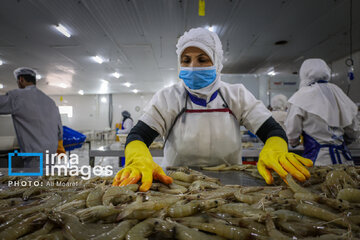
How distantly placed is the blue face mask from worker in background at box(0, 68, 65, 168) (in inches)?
100

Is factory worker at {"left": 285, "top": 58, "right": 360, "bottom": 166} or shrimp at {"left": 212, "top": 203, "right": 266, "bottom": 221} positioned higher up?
factory worker at {"left": 285, "top": 58, "right": 360, "bottom": 166}

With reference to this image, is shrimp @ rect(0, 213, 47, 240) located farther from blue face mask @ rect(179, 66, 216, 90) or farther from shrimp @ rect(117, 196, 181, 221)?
blue face mask @ rect(179, 66, 216, 90)

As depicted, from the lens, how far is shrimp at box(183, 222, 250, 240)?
71cm

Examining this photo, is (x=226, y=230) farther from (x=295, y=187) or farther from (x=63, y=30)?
(x=63, y=30)

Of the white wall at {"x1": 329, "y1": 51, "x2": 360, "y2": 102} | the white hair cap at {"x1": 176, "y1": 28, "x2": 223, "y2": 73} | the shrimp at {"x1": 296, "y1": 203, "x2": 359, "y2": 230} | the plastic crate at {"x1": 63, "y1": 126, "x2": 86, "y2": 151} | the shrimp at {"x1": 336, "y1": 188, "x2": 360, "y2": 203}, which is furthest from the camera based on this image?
the white wall at {"x1": 329, "y1": 51, "x2": 360, "y2": 102}

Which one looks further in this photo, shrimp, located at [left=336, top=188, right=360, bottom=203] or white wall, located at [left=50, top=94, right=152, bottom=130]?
white wall, located at [left=50, top=94, right=152, bottom=130]

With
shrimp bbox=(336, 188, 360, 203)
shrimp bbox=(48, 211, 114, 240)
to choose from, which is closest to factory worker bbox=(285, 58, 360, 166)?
shrimp bbox=(336, 188, 360, 203)

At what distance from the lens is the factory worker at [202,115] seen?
68.8 inches

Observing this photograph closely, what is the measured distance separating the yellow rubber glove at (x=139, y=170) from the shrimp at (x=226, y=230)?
51 centimetres

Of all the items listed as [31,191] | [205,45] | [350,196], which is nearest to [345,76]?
[205,45]

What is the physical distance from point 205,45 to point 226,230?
1.48 m

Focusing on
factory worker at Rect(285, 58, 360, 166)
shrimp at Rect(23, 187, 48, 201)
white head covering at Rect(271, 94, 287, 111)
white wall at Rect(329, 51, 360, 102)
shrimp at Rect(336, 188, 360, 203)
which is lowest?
shrimp at Rect(23, 187, 48, 201)

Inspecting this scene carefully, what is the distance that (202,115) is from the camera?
181 cm

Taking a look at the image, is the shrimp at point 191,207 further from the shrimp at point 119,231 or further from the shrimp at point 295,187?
the shrimp at point 295,187
